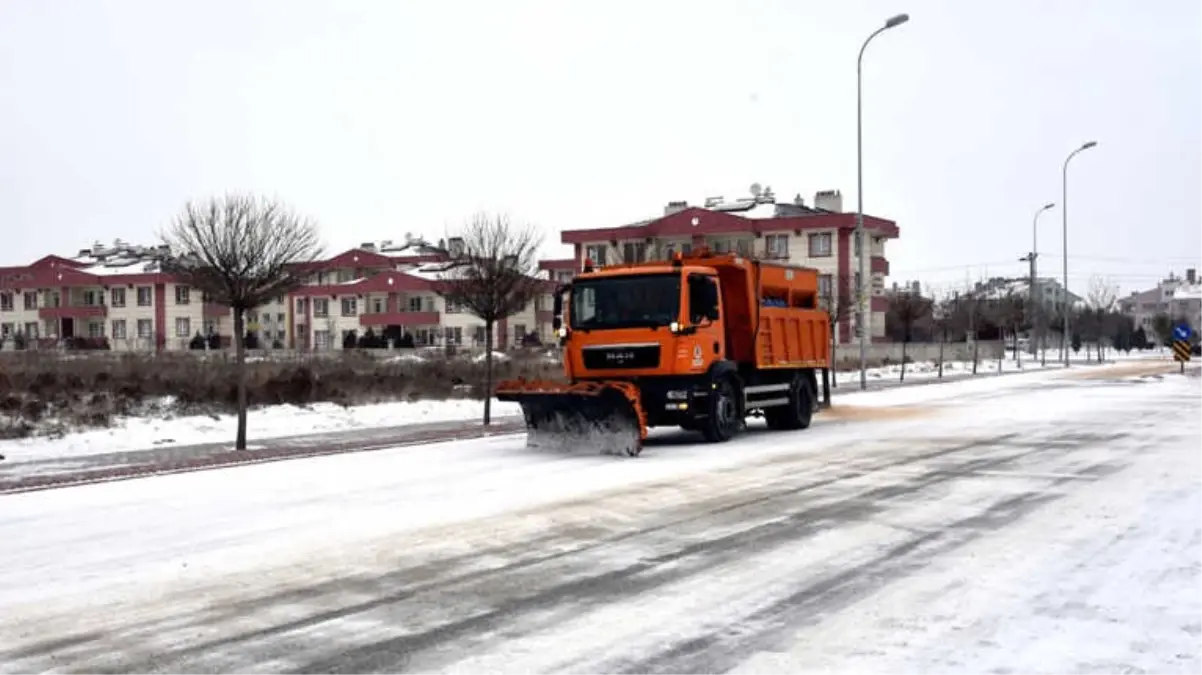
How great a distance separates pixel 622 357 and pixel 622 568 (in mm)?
9466

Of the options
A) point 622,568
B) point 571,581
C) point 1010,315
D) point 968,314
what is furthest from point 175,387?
point 1010,315

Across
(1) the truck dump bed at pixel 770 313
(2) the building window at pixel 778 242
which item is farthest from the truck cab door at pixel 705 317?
(2) the building window at pixel 778 242

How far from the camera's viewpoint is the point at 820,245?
74.3 m

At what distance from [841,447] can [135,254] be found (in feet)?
340

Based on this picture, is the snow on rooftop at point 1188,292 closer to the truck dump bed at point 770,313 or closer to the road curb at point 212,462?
the truck dump bed at point 770,313

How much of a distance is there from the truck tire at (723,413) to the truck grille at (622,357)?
1224mm

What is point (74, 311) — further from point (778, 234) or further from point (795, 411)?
point (795, 411)

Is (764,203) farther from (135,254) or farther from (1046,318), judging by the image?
(135,254)

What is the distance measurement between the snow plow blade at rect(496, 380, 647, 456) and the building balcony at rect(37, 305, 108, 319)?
306 feet

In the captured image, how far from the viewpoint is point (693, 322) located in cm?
1741

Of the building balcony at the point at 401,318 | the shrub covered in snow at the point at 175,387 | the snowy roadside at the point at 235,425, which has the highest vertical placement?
the building balcony at the point at 401,318

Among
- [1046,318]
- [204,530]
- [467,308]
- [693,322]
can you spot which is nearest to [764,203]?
[1046,318]

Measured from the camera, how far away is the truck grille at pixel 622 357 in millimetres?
17344

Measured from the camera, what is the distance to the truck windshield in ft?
57.1
